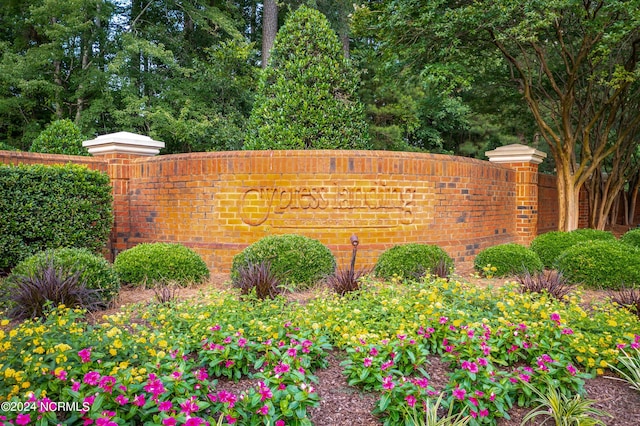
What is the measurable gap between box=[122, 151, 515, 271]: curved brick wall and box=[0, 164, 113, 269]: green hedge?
41.0 inches

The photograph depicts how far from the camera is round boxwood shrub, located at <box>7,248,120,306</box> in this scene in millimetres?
5219

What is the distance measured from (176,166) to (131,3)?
46.2 feet

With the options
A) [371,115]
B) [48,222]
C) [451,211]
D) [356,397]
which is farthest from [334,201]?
[371,115]

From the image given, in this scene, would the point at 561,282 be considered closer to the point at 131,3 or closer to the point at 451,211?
the point at 451,211

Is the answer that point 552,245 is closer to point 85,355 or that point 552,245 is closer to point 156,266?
point 156,266

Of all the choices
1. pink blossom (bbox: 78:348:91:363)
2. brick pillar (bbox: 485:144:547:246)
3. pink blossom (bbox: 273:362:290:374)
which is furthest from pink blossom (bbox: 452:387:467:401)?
brick pillar (bbox: 485:144:547:246)

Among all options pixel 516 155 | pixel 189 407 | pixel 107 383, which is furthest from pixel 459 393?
pixel 516 155

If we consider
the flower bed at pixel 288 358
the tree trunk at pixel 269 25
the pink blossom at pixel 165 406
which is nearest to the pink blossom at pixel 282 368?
the flower bed at pixel 288 358

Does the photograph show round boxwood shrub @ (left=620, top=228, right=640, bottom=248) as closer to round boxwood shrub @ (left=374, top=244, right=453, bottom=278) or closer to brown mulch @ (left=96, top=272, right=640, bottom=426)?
round boxwood shrub @ (left=374, top=244, right=453, bottom=278)

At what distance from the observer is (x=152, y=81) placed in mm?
16688

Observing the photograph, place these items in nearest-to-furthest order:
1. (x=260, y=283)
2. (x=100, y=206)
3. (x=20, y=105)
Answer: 1. (x=260, y=283)
2. (x=100, y=206)
3. (x=20, y=105)

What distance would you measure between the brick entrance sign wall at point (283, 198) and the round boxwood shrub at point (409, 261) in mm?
796

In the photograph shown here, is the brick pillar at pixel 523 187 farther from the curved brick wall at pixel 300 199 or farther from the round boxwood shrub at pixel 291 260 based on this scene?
the round boxwood shrub at pixel 291 260

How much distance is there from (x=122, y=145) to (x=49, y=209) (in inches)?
79.4
